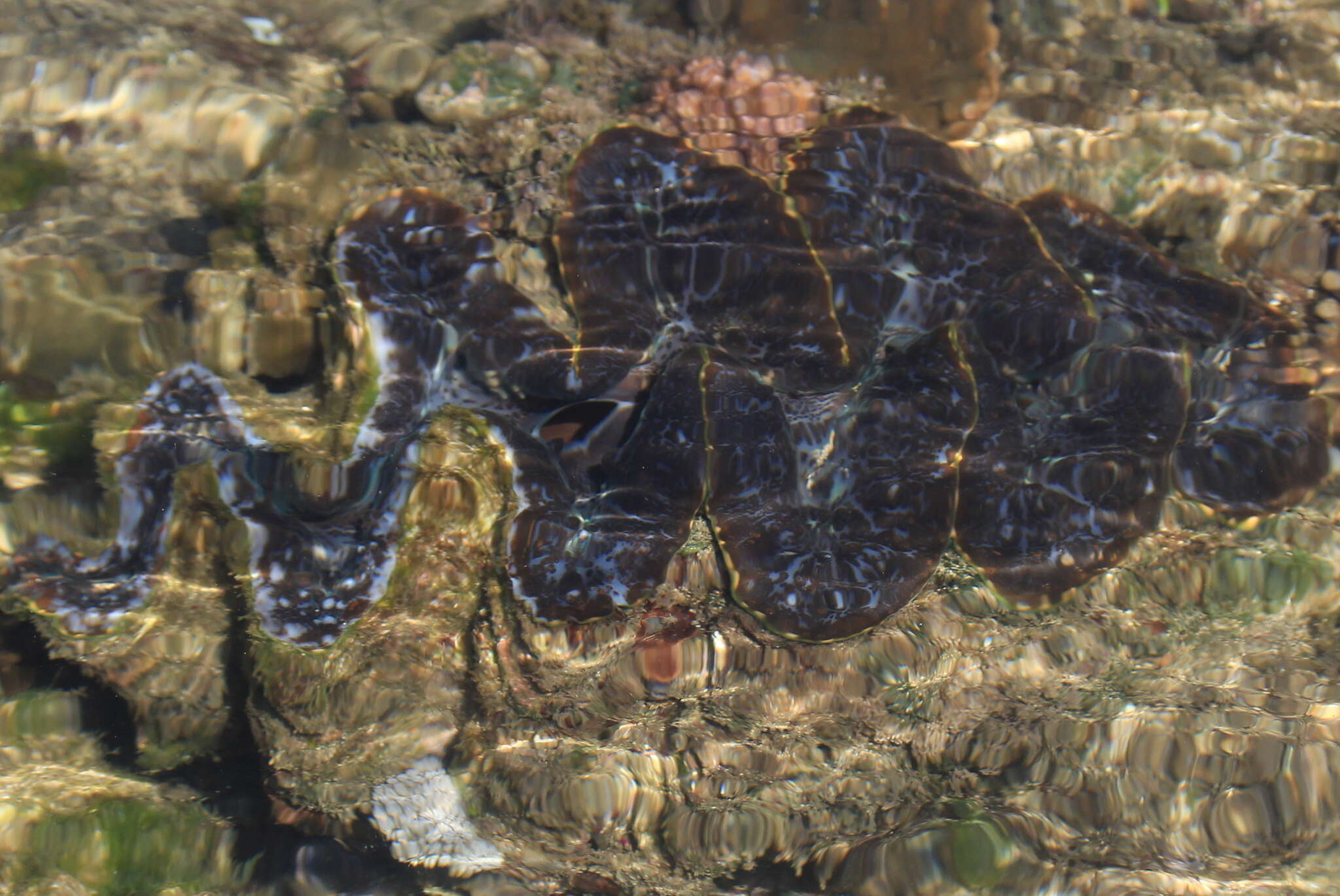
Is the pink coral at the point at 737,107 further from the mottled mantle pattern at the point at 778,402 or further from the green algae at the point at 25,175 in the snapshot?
the green algae at the point at 25,175

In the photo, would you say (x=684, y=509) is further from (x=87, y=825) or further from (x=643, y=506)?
(x=87, y=825)

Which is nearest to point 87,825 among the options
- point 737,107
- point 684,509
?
point 684,509

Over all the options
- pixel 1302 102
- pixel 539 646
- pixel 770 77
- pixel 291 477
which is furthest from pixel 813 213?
pixel 1302 102

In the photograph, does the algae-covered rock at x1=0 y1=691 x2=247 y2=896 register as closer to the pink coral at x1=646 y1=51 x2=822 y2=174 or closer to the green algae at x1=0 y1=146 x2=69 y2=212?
the green algae at x1=0 y1=146 x2=69 y2=212

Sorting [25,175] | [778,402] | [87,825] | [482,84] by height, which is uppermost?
[482,84]

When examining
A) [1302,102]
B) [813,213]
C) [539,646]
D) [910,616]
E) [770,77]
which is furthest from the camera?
[1302,102]

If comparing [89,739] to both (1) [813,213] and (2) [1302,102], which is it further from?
(2) [1302,102]
